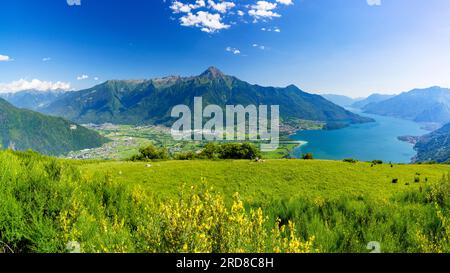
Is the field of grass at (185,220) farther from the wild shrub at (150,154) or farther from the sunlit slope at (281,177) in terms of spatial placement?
the wild shrub at (150,154)

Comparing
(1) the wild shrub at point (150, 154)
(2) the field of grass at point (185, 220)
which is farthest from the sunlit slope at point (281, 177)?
(2) the field of grass at point (185, 220)

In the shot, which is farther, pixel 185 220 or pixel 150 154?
pixel 150 154

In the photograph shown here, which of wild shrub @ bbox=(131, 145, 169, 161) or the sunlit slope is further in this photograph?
wild shrub @ bbox=(131, 145, 169, 161)

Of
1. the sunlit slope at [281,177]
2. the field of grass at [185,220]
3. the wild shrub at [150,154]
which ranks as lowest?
the sunlit slope at [281,177]

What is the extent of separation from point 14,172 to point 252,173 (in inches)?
1248

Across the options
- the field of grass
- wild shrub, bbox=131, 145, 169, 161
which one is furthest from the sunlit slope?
the field of grass

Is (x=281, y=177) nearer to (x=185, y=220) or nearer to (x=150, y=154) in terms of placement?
(x=150, y=154)

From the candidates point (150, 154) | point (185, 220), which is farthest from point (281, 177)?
point (185, 220)

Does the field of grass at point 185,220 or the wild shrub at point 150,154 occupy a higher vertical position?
the field of grass at point 185,220

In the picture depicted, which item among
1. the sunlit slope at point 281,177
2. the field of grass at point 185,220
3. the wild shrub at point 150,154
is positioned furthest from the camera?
the wild shrub at point 150,154

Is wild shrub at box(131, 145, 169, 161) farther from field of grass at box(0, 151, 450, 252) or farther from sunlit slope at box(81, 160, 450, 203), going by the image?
field of grass at box(0, 151, 450, 252)
